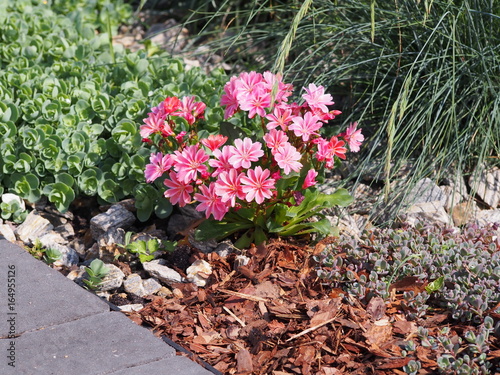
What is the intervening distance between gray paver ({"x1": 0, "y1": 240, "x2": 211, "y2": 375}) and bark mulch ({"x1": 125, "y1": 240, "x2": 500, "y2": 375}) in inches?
5.0

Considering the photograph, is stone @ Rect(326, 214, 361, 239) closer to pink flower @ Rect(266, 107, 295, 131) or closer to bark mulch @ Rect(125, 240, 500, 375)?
bark mulch @ Rect(125, 240, 500, 375)

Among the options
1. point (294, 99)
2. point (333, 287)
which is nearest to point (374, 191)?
point (294, 99)

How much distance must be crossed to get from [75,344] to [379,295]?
96cm

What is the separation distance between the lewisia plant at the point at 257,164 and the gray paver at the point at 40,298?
463 mm

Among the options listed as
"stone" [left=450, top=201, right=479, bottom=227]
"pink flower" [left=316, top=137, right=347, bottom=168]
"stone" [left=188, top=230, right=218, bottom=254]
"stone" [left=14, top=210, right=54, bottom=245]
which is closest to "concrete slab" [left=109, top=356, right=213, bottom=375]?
"stone" [left=188, top=230, right=218, bottom=254]

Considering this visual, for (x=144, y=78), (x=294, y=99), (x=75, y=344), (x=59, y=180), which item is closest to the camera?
(x=75, y=344)

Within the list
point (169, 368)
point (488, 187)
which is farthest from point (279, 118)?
point (488, 187)

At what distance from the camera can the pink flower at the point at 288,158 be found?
2.28 metres

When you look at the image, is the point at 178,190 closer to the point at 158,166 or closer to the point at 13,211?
the point at 158,166

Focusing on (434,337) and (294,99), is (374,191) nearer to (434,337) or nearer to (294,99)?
(294,99)

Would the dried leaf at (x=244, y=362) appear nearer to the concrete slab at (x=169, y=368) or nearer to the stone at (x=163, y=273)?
the concrete slab at (x=169, y=368)

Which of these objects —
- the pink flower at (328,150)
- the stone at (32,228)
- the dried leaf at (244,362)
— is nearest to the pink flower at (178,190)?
the pink flower at (328,150)

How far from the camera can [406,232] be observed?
250cm

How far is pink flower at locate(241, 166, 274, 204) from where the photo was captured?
227 cm
